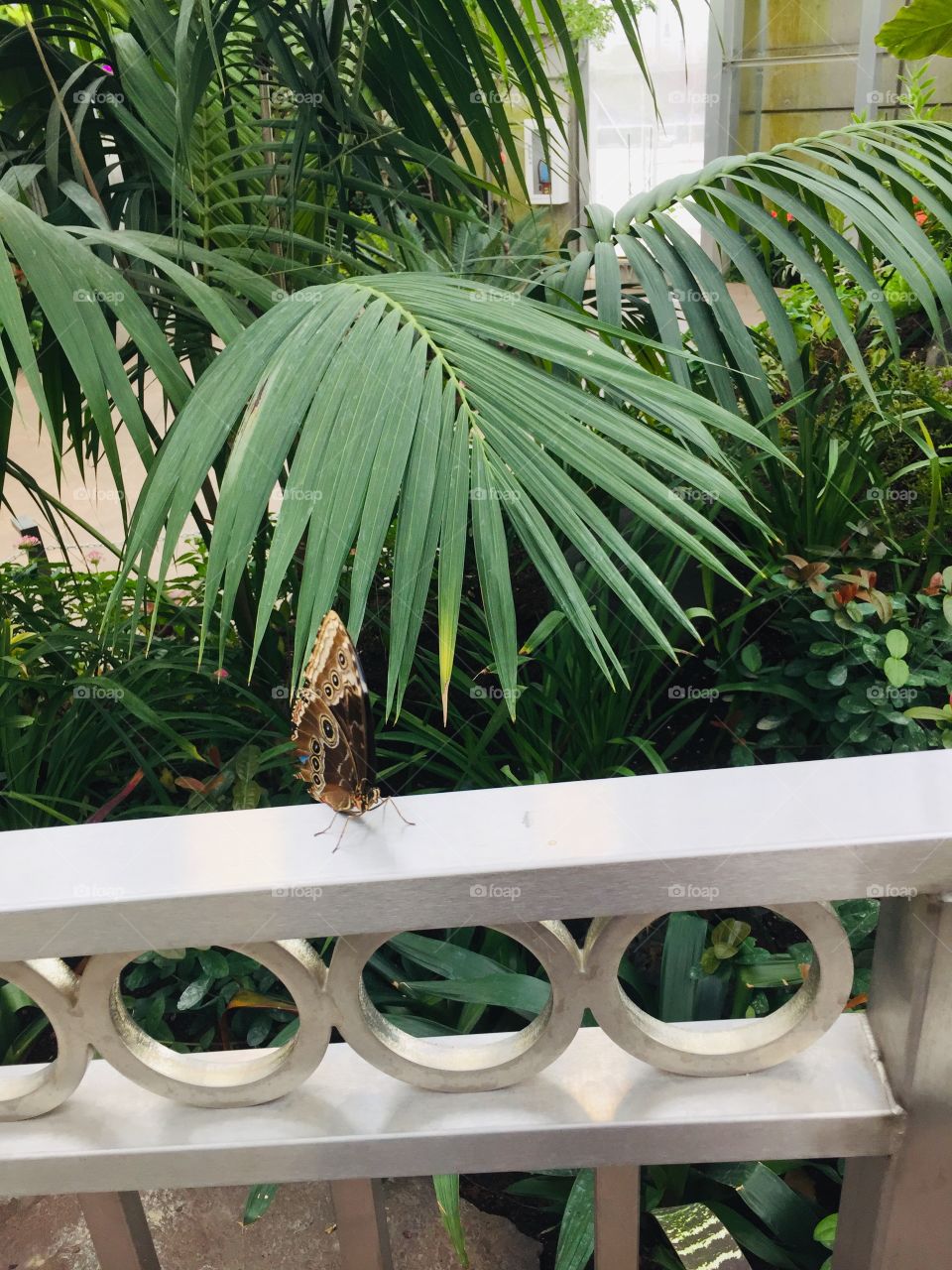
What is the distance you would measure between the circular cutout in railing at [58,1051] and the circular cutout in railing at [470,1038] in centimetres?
11

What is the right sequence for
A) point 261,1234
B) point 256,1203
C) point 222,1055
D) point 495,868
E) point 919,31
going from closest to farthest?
point 495,868
point 222,1055
point 256,1203
point 261,1234
point 919,31

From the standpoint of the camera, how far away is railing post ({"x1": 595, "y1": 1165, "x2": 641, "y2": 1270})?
466mm

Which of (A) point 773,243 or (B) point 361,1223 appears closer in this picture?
(B) point 361,1223

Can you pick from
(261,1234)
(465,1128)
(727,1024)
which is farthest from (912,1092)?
(261,1234)

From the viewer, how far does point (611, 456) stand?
1.76 feet

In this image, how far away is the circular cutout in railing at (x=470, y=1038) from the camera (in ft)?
1.25

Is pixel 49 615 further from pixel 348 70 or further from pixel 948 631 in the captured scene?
pixel 948 631

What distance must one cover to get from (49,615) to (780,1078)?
4.67ft

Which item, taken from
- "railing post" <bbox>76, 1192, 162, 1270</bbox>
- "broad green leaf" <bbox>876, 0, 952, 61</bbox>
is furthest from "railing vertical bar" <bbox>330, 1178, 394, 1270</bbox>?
"broad green leaf" <bbox>876, 0, 952, 61</bbox>

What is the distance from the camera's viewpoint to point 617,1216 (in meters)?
0.49

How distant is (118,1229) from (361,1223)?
0.42 feet

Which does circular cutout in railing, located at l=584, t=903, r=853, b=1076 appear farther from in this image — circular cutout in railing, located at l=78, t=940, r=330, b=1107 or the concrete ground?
the concrete ground

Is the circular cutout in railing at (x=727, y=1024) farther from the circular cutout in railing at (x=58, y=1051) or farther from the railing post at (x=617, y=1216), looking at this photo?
the circular cutout in railing at (x=58, y=1051)

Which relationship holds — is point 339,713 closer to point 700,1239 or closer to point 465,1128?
point 465,1128
